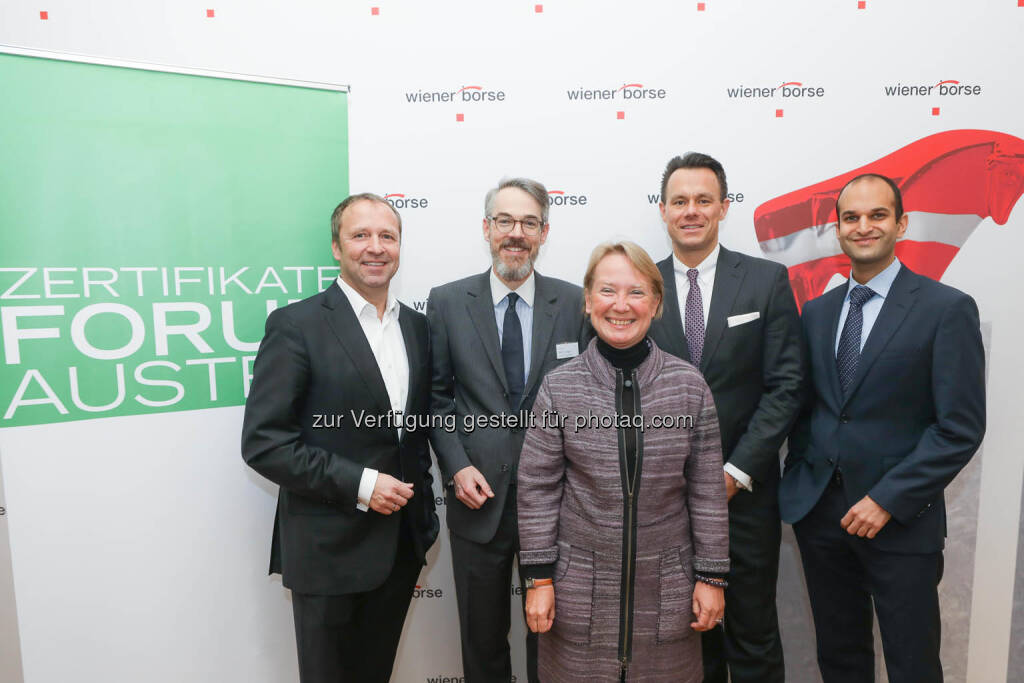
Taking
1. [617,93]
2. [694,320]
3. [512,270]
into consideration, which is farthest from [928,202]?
[512,270]

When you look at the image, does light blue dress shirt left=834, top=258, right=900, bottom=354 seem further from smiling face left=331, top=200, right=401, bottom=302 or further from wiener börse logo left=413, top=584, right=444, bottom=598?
wiener börse logo left=413, top=584, right=444, bottom=598

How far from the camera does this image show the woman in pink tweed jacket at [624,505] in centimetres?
169

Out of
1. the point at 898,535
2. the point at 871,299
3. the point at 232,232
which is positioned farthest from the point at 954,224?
the point at 232,232

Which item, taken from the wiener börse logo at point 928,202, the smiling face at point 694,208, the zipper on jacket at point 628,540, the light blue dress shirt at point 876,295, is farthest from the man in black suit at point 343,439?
the wiener börse logo at point 928,202

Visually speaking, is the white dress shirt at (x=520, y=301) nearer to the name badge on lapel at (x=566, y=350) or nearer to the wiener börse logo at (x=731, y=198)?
the name badge on lapel at (x=566, y=350)

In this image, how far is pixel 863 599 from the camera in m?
2.25

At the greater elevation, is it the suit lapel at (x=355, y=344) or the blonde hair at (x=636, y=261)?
the blonde hair at (x=636, y=261)

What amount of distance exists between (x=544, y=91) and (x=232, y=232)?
157 centimetres

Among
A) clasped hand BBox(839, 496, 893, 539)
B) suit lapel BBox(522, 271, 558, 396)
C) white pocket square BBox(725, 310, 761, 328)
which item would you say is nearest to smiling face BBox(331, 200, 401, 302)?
suit lapel BBox(522, 271, 558, 396)

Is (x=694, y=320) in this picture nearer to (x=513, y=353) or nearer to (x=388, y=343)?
(x=513, y=353)

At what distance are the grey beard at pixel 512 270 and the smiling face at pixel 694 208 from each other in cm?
62

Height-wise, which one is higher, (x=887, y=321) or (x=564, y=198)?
(x=564, y=198)

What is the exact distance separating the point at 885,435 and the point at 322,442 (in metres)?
2.11

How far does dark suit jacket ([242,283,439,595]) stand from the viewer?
6.38ft
